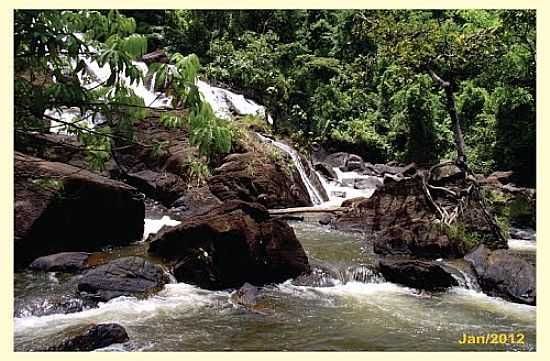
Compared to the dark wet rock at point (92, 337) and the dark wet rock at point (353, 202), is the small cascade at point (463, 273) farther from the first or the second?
the dark wet rock at point (92, 337)

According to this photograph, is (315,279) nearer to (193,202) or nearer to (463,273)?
(463,273)

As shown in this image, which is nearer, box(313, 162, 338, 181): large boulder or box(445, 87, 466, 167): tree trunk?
box(445, 87, 466, 167): tree trunk

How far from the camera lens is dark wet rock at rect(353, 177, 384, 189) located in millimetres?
17455

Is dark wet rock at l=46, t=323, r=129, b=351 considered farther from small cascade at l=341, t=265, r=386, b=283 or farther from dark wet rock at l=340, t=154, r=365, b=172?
dark wet rock at l=340, t=154, r=365, b=172

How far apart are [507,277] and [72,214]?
728 cm

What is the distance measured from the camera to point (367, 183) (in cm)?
1766

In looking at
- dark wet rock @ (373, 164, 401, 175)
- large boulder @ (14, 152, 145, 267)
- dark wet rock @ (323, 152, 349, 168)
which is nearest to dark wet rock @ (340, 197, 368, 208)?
large boulder @ (14, 152, 145, 267)

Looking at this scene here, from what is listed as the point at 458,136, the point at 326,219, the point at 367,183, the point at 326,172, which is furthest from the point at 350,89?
the point at 458,136

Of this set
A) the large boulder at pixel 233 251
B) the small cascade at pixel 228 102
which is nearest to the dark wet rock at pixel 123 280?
the large boulder at pixel 233 251

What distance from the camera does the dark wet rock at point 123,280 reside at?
685cm

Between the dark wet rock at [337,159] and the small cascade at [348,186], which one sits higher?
the dark wet rock at [337,159]

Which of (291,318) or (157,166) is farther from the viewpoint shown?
(157,166)

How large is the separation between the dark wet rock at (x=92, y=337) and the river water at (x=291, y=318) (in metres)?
0.13

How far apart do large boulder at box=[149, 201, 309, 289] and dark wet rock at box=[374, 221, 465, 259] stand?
7.75ft
